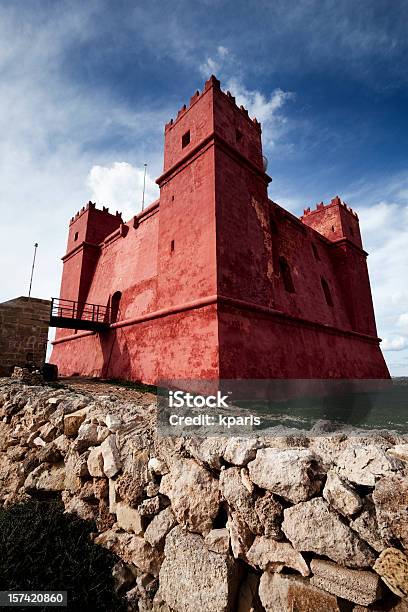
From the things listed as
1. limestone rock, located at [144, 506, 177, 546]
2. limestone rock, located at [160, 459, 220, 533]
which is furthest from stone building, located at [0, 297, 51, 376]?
limestone rock, located at [160, 459, 220, 533]

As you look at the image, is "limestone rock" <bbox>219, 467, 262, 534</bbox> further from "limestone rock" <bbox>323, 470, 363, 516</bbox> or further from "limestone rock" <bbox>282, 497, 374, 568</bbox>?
"limestone rock" <bbox>323, 470, 363, 516</bbox>

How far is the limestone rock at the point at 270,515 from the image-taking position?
2.11 meters

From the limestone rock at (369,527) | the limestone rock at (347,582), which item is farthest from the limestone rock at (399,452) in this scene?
the limestone rock at (347,582)

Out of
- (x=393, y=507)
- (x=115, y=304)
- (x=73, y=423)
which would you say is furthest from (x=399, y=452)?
(x=115, y=304)

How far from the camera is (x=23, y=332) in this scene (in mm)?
8945

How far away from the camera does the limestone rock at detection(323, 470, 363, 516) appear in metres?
1.83

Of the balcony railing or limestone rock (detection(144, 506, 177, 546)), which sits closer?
limestone rock (detection(144, 506, 177, 546))

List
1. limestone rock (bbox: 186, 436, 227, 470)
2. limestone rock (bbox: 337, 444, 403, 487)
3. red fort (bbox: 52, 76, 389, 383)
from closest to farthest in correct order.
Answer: limestone rock (bbox: 337, 444, 403, 487), limestone rock (bbox: 186, 436, 227, 470), red fort (bbox: 52, 76, 389, 383)

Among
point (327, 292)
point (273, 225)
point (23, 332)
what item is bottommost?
point (23, 332)

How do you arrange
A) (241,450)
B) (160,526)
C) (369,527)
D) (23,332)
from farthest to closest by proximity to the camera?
(23,332)
(160,526)
(241,450)
(369,527)

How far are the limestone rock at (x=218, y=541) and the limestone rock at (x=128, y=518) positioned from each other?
712mm

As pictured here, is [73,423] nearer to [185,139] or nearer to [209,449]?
[209,449]

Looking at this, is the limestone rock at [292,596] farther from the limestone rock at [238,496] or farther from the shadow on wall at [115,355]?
the shadow on wall at [115,355]

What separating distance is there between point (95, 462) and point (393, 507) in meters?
2.68
